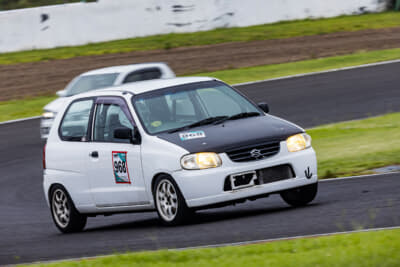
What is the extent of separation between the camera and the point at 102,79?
64.1ft

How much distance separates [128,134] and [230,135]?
1195mm

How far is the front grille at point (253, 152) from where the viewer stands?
935cm

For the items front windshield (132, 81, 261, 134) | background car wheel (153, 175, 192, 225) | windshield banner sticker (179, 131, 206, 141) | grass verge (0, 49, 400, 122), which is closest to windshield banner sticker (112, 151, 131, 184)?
front windshield (132, 81, 261, 134)

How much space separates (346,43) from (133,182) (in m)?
24.5

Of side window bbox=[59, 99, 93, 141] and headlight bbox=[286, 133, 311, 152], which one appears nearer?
headlight bbox=[286, 133, 311, 152]

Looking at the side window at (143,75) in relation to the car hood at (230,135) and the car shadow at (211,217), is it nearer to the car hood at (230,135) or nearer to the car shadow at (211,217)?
the car shadow at (211,217)

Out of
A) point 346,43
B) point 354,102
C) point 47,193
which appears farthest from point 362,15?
point 47,193

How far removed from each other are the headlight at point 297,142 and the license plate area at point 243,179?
1.86 ft

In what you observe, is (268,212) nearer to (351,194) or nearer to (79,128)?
(351,194)

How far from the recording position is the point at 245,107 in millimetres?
10555

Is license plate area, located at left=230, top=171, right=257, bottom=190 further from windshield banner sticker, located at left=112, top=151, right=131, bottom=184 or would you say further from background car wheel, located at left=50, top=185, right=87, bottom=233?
background car wheel, located at left=50, top=185, right=87, bottom=233

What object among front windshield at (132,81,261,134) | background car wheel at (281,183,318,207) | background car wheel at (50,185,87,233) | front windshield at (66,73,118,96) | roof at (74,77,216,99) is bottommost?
front windshield at (66,73,118,96)

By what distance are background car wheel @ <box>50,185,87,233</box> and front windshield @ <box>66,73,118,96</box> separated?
802 cm

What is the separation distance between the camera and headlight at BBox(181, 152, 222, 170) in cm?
929
